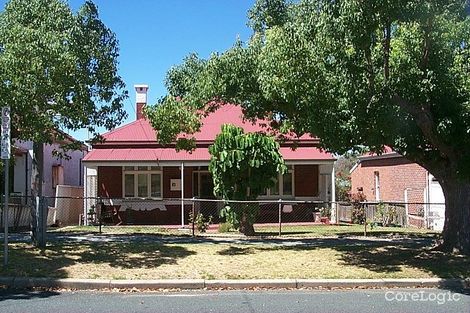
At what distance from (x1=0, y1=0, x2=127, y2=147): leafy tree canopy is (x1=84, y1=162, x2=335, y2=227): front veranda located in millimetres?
9431

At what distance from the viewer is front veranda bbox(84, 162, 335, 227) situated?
23.6 metres

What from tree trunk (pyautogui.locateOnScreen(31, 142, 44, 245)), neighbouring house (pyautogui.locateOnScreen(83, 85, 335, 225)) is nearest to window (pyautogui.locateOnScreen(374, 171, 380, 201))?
neighbouring house (pyautogui.locateOnScreen(83, 85, 335, 225))

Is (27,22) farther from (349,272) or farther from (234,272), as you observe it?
(349,272)

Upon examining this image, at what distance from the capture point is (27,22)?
43.7 ft

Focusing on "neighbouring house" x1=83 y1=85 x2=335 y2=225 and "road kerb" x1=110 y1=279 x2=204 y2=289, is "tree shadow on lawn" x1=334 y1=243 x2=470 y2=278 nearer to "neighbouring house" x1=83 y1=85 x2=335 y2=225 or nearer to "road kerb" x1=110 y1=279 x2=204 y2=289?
"road kerb" x1=110 y1=279 x2=204 y2=289

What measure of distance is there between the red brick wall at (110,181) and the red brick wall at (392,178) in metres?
12.3

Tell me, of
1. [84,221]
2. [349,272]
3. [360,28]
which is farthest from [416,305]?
[84,221]

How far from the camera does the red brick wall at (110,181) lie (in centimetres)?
2409

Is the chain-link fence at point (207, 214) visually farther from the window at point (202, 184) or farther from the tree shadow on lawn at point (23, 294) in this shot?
the tree shadow on lawn at point (23, 294)

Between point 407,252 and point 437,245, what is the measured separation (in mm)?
782

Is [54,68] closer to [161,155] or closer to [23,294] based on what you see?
[23,294]

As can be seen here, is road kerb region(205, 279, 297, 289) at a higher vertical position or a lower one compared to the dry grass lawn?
lower

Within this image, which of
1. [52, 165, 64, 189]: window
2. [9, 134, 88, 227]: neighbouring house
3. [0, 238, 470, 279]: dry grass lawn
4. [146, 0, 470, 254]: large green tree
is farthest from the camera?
[52, 165, 64, 189]: window

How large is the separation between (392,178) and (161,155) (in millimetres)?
10786
